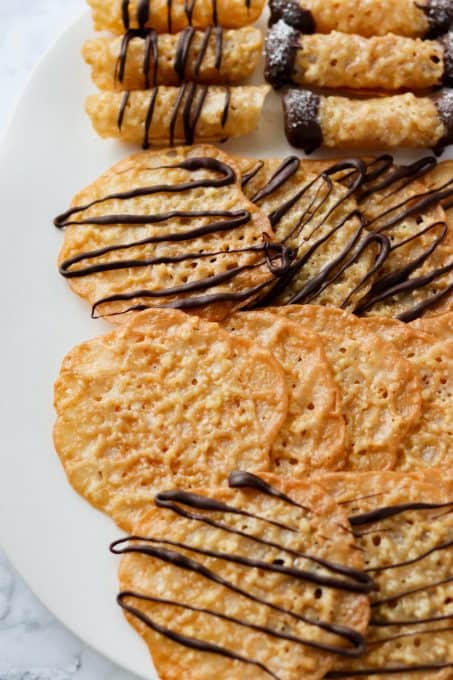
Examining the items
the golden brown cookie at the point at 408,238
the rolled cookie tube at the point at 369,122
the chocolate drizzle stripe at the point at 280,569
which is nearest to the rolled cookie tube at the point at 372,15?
the rolled cookie tube at the point at 369,122

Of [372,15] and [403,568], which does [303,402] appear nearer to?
[403,568]

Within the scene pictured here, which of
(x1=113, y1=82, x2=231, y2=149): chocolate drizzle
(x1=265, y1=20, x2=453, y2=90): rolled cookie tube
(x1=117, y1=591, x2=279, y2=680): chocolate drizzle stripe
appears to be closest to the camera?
(x1=117, y1=591, x2=279, y2=680): chocolate drizzle stripe

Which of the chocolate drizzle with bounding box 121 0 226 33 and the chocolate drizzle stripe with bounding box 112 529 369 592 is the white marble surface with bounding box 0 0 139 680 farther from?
the chocolate drizzle with bounding box 121 0 226 33

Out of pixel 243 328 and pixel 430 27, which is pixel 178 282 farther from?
pixel 430 27

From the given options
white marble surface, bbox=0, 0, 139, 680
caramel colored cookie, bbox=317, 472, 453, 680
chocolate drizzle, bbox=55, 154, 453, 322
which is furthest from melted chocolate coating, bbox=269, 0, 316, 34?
white marble surface, bbox=0, 0, 139, 680

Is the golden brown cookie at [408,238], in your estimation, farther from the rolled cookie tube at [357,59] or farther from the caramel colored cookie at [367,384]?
the rolled cookie tube at [357,59]

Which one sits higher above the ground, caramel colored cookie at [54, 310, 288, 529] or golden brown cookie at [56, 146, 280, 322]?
golden brown cookie at [56, 146, 280, 322]

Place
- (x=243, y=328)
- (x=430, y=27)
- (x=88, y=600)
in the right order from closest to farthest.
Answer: (x=88, y=600) < (x=243, y=328) < (x=430, y=27)

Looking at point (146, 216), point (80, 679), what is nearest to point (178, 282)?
point (146, 216)
